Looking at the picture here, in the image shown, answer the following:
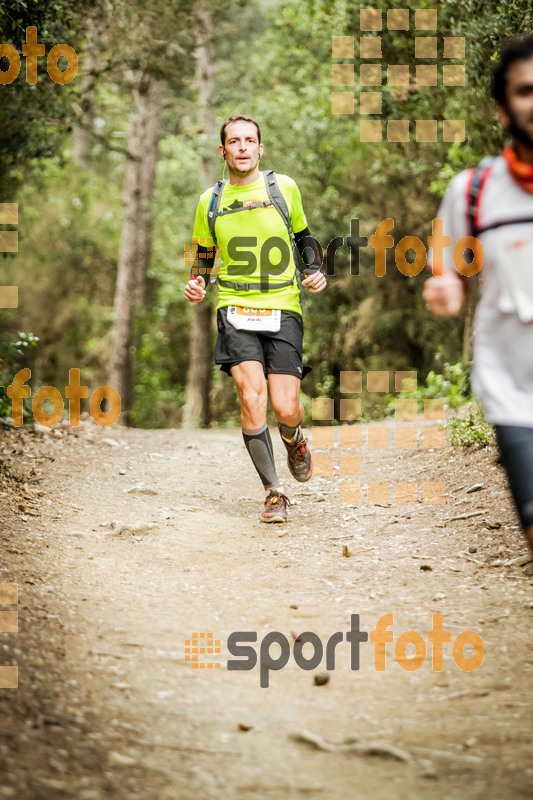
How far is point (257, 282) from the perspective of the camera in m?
5.71

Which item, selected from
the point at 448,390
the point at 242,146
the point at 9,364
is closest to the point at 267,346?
the point at 242,146

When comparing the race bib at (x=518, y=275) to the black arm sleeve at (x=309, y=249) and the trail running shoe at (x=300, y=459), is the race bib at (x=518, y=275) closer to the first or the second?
the black arm sleeve at (x=309, y=249)

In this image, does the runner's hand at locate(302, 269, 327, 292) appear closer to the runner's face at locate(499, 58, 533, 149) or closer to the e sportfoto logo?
the e sportfoto logo

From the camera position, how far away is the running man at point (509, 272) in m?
2.72

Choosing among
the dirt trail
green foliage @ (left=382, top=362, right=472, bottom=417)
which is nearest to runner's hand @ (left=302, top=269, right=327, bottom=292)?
the dirt trail

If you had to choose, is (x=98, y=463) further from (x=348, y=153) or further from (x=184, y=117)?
(x=184, y=117)

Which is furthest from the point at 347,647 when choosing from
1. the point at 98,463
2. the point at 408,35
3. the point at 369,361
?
the point at 369,361

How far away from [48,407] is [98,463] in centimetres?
304

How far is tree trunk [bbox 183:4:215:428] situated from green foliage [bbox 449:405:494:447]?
418 inches

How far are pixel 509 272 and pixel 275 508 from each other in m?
3.40

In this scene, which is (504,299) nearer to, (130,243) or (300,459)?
(300,459)

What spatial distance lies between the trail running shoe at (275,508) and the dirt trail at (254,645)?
0.24ft

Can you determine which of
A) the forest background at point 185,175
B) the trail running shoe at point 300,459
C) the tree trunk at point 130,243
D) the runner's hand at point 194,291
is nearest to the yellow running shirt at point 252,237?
the runner's hand at point 194,291

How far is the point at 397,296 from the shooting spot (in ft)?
55.1
